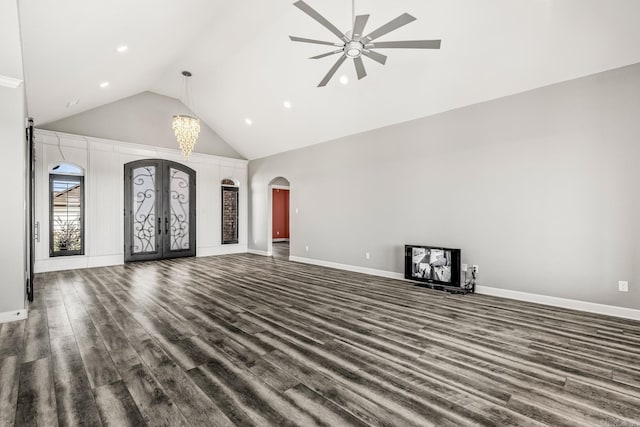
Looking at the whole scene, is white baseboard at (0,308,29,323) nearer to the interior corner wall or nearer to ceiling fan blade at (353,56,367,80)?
the interior corner wall

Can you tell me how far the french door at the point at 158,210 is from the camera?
7762mm

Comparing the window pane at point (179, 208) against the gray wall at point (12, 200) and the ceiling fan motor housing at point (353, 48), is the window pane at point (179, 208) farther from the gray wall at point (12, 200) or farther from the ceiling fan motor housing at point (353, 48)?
the ceiling fan motor housing at point (353, 48)

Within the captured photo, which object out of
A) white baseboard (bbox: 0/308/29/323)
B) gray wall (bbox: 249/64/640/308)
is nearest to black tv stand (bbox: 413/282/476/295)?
gray wall (bbox: 249/64/640/308)

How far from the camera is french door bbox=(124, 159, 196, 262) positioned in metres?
7.76

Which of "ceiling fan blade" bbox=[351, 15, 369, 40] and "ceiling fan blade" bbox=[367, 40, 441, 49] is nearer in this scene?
"ceiling fan blade" bbox=[351, 15, 369, 40]

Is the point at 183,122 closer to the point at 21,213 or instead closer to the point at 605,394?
the point at 21,213

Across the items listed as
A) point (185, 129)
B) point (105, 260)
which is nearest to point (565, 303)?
point (185, 129)

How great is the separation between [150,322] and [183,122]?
444 centimetres

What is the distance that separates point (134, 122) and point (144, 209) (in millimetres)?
2316

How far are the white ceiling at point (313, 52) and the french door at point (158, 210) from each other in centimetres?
197

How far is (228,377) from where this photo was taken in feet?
7.59

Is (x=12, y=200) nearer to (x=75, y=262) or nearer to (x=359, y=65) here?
(x=75, y=262)

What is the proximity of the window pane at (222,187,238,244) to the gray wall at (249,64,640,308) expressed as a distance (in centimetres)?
444

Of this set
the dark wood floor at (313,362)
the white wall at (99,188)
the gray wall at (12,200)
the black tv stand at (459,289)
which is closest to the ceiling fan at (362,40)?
the dark wood floor at (313,362)
